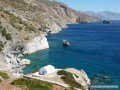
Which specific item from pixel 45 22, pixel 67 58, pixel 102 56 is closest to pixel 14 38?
pixel 67 58

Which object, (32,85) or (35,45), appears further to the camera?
(35,45)

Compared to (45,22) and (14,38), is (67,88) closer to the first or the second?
(14,38)

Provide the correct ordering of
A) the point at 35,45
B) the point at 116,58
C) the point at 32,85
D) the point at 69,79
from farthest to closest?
the point at 35,45 → the point at 116,58 → the point at 69,79 → the point at 32,85

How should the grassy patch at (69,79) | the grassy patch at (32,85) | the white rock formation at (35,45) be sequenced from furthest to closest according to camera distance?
the white rock formation at (35,45)
the grassy patch at (69,79)
the grassy patch at (32,85)

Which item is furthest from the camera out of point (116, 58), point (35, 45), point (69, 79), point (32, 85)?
point (35, 45)

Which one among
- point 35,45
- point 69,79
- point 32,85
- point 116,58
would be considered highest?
point 32,85

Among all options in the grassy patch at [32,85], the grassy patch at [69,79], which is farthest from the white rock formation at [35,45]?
the grassy patch at [32,85]

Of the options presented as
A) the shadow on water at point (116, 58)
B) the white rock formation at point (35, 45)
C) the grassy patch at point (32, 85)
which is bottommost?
the shadow on water at point (116, 58)

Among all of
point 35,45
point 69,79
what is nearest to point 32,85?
point 69,79

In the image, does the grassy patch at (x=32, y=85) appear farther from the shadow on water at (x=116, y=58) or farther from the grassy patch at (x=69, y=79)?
the shadow on water at (x=116, y=58)

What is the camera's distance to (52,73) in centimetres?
5709

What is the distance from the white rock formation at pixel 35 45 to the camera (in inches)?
4216

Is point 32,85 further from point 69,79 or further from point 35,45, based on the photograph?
point 35,45

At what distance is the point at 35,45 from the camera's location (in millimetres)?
113000
